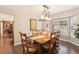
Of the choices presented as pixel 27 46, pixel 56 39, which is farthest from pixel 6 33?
pixel 56 39

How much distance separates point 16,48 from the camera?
261 cm

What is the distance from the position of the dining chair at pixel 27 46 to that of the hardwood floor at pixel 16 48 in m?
0.12

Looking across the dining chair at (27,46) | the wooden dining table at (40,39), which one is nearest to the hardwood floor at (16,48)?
the dining chair at (27,46)

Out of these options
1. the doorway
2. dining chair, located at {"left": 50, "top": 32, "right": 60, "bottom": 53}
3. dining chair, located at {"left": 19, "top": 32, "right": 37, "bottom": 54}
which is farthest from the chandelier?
the doorway

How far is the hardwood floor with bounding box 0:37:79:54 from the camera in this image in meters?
2.57

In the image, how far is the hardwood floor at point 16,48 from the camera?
8.45ft

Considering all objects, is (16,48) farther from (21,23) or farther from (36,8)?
(36,8)
